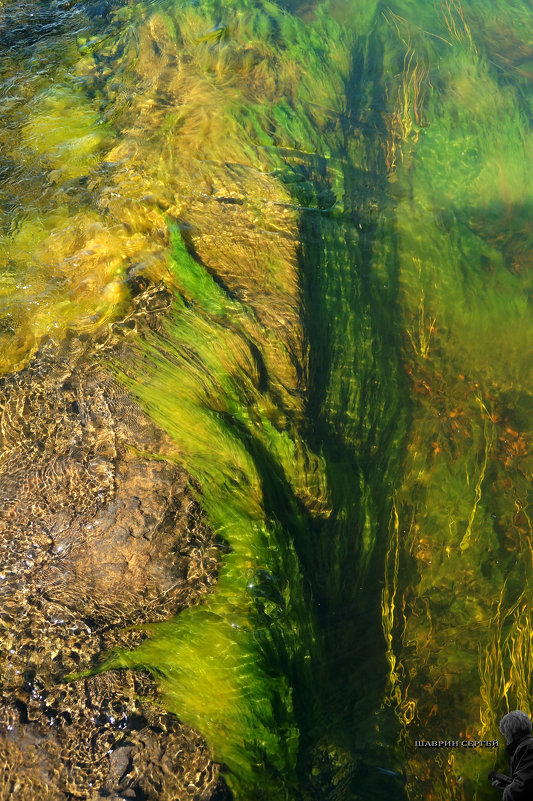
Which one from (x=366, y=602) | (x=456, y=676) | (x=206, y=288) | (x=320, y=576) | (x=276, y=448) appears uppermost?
(x=206, y=288)

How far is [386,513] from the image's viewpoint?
2670 millimetres

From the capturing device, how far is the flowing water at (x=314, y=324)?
2221 mm

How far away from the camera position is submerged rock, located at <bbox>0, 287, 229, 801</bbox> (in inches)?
77.8

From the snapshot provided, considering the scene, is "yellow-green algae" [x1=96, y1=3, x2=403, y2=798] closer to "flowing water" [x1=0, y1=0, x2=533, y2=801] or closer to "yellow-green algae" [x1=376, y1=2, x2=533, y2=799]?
"flowing water" [x1=0, y1=0, x2=533, y2=801]

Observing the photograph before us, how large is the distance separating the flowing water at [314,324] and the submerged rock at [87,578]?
104 mm

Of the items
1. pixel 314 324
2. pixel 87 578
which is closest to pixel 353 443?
pixel 314 324

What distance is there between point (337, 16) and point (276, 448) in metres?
4.11

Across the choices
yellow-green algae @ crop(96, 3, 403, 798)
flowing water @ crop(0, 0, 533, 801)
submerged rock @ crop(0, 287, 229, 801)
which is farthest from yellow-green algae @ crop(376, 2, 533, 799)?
submerged rock @ crop(0, 287, 229, 801)

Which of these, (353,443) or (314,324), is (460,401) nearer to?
(353,443)

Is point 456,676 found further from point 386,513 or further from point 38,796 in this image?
point 38,796

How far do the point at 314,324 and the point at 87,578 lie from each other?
1.77 meters

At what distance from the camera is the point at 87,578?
2.23m

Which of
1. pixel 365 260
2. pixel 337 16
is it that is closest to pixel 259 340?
pixel 365 260

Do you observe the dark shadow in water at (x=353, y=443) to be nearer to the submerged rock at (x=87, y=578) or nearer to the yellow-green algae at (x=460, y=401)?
the yellow-green algae at (x=460, y=401)
